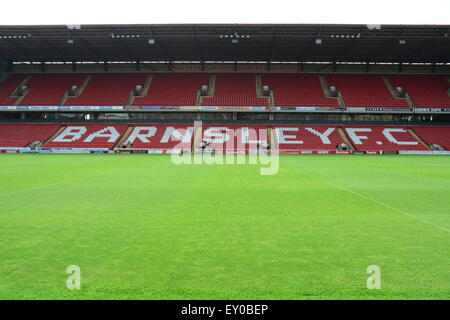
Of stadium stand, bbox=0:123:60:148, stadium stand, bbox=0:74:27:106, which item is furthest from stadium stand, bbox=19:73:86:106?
stadium stand, bbox=0:123:60:148

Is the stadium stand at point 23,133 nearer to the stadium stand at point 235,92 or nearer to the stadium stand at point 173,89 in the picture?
Result: the stadium stand at point 173,89

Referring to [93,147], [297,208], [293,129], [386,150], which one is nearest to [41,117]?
[93,147]

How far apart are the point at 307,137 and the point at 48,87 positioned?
1451 inches

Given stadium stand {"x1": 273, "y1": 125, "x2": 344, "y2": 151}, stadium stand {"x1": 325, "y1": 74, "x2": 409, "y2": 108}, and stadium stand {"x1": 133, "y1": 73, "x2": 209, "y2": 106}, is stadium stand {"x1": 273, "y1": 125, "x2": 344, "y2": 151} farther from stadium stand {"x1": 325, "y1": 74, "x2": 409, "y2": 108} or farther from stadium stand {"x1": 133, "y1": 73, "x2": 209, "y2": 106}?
stadium stand {"x1": 133, "y1": 73, "x2": 209, "y2": 106}

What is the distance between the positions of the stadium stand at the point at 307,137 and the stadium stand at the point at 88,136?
67.4ft

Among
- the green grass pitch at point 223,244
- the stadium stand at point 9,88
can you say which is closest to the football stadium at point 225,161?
the green grass pitch at point 223,244

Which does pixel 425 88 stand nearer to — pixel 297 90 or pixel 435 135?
pixel 435 135

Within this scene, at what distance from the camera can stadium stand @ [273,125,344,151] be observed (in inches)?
1721

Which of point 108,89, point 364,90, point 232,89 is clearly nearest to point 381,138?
point 364,90

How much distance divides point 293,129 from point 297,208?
39.4m

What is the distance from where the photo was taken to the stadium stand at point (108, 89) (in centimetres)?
4919

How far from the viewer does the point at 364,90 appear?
51.1 metres

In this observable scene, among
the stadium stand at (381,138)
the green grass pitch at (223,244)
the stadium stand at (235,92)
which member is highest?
the stadium stand at (235,92)
